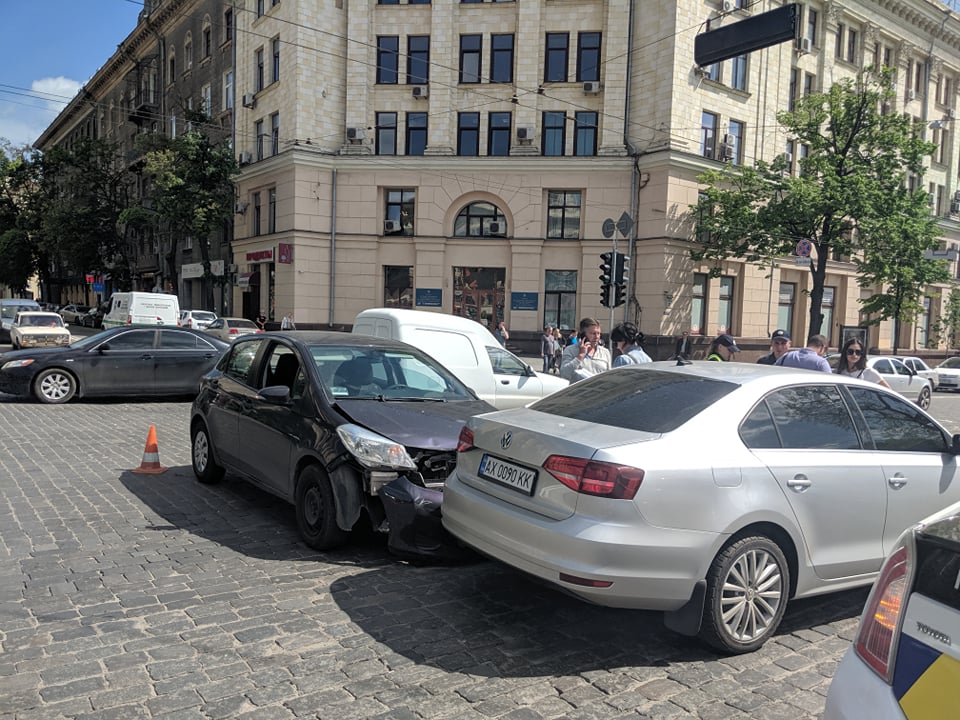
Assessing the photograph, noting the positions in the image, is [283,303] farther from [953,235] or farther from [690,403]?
[953,235]

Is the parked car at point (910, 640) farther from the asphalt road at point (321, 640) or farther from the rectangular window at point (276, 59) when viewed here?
the rectangular window at point (276, 59)

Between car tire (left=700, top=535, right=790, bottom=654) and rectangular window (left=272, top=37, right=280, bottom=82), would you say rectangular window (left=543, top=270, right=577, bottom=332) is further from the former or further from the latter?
car tire (left=700, top=535, right=790, bottom=654)

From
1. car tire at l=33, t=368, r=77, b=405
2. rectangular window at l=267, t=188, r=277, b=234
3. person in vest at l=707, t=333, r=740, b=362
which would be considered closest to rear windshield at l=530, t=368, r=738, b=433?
person in vest at l=707, t=333, r=740, b=362

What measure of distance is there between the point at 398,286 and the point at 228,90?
1427 centimetres

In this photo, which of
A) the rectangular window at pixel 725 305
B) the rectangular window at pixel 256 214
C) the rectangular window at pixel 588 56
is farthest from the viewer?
the rectangular window at pixel 256 214

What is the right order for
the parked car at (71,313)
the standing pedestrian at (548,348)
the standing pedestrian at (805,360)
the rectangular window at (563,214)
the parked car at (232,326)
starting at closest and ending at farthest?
1. the standing pedestrian at (805,360)
2. the parked car at (232,326)
3. the standing pedestrian at (548,348)
4. the rectangular window at (563,214)
5. the parked car at (71,313)

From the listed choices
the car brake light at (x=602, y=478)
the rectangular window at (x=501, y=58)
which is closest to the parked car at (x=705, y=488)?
the car brake light at (x=602, y=478)

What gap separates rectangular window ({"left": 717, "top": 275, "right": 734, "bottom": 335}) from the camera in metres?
29.7

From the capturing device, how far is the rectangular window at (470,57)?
28.6 m

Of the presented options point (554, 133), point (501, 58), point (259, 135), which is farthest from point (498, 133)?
point (259, 135)

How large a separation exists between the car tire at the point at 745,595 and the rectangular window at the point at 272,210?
29.3 metres

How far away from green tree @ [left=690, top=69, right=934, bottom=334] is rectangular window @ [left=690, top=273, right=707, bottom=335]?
1714mm

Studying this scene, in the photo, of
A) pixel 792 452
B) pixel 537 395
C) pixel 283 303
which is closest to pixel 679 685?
pixel 792 452

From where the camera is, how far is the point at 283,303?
97.3ft
